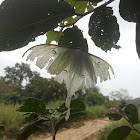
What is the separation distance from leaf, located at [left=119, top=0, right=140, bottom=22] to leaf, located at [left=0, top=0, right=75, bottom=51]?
143 mm

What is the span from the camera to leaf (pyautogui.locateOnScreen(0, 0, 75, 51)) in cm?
25

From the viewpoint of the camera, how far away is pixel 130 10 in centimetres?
32

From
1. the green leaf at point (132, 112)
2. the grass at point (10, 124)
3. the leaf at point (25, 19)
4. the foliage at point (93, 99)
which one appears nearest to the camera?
the leaf at point (25, 19)

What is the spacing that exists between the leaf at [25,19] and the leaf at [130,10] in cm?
14

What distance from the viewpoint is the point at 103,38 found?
0.41 meters

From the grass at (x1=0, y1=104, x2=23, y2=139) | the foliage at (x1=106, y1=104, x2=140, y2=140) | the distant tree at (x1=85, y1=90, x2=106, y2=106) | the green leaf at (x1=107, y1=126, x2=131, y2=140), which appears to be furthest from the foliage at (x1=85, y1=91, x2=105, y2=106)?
the green leaf at (x1=107, y1=126, x2=131, y2=140)

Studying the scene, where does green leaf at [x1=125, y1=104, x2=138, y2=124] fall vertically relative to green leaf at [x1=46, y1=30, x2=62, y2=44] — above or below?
below

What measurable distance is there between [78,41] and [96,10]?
102 mm

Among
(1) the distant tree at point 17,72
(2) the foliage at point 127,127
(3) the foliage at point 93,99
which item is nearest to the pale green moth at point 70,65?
(2) the foliage at point 127,127

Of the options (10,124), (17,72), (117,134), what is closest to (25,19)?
(117,134)

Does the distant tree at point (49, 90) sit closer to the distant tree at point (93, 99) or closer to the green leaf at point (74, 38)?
the distant tree at point (93, 99)

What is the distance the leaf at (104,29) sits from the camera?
0.37 metres

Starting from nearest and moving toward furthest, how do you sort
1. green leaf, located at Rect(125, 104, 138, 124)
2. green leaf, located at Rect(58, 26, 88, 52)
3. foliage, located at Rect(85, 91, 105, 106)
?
green leaf, located at Rect(58, 26, 88, 52) < green leaf, located at Rect(125, 104, 138, 124) < foliage, located at Rect(85, 91, 105, 106)

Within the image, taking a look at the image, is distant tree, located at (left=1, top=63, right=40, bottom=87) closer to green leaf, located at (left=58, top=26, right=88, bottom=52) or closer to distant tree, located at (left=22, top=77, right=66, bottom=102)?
distant tree, located at (left=22, top=77, right=66, bottom=102)
